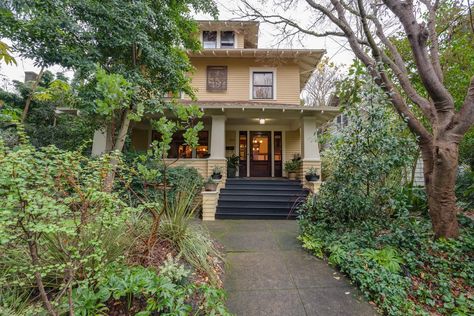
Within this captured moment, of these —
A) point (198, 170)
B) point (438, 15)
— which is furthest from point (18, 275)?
point (438, 15)

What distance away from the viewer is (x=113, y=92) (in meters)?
1.77

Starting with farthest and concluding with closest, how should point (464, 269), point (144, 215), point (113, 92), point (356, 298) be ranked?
point (144, 215) → point (464, 269) → point (356, 298) → point (113, 92)

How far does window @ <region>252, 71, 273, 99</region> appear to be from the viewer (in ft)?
30.6

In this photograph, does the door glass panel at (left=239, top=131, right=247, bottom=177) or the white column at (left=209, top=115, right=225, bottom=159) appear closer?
the white column at (left=209, top=115, right=225, bottom=159)

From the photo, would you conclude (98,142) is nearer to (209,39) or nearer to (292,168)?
(209,39)

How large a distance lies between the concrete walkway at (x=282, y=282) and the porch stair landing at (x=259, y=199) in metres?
1.74

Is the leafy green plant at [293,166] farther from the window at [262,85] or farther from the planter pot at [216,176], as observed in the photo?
the planter pot at [216,176]

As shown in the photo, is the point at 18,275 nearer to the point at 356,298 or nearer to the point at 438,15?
the point at 356,298

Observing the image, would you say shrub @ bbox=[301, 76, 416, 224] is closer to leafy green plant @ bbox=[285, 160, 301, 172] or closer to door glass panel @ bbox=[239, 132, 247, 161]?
leafy green plant @ bbox=[285, 160, 301, 172]

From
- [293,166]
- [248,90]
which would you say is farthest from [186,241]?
[248,90]

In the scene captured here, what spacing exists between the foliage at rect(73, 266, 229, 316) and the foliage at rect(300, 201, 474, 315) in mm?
1767

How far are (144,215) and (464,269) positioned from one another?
440 centimetres

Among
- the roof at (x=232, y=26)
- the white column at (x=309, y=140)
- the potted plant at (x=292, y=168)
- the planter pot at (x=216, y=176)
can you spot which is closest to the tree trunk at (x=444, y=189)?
the white column at (x=309, y=140)

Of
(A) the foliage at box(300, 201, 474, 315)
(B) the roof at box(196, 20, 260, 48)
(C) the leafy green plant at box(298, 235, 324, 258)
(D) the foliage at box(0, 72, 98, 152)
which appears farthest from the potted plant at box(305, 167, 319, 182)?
(B) the roof at box(196, 20, 260, 48)
